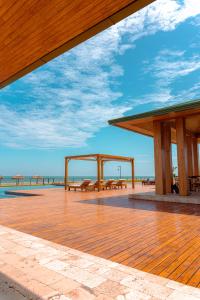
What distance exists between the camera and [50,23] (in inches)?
91.4

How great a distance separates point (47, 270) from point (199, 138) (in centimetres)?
1278

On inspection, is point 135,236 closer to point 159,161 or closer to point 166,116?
point 159,161

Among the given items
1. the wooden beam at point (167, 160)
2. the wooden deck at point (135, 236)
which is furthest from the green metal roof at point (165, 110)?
the wooden deck at point (135, 236)

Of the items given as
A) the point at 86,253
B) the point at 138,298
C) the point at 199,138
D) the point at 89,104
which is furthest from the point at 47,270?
the point at 89,104

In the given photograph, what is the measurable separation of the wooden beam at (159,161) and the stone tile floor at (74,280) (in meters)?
6.63

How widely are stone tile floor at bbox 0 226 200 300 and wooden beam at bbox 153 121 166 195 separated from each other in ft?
21.7

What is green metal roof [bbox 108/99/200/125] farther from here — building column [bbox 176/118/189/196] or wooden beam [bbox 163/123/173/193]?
wooden beam [bbox 163/123/173/193]

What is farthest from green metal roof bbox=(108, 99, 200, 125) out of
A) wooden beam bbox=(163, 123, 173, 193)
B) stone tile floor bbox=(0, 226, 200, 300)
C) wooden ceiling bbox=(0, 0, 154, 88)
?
stone tile floor bbox=(0, 226, 200, 300)

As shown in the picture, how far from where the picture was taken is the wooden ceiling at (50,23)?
2100 mm

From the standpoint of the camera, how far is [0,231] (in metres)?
3.97

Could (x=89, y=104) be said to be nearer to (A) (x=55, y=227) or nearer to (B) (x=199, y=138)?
(B) (x=199, y=138)

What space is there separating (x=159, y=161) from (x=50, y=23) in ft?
24.6

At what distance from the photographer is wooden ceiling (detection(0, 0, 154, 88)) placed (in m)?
2.10

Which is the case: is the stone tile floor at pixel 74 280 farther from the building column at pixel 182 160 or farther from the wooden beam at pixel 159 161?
the wooden beam at pixel 159 161
